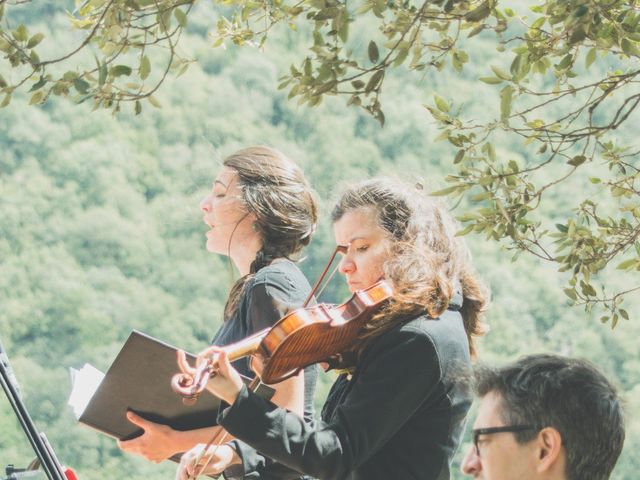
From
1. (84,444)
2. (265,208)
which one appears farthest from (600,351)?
(265,208)

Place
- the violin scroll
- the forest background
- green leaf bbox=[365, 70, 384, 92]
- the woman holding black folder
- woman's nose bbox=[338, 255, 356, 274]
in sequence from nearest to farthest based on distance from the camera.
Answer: the violin scroll
green leaf bbox=[365, 70, 384, 92]
woman's nose bbox=[338, 255, 356, 274]
the woman holding black folder
the forest background

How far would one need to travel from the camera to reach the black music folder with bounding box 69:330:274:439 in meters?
1.88

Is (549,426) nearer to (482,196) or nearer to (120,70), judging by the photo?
(482,196)

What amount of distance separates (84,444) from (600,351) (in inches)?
294

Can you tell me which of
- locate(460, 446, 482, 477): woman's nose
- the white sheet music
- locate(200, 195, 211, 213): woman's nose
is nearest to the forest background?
locate(200, 195, 211, 213): woman's nose

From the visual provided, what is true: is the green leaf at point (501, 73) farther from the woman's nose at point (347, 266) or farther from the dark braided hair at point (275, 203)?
the dark braided hair at point (275, 203)

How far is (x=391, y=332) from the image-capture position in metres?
1.76

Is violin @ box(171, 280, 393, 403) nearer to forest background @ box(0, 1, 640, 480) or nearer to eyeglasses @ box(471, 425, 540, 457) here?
eyeglasses @ box(471, 425, 540, 457)

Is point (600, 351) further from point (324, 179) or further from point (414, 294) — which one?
point (414, 294)

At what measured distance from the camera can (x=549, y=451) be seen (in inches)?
54.7

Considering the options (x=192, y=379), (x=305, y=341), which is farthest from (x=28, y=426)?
(x=305, y=341)

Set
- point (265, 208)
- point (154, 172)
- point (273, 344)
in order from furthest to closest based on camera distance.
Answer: point (154, 172) < point (265, 208) < point (273, 344)

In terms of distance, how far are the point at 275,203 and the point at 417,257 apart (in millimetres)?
490

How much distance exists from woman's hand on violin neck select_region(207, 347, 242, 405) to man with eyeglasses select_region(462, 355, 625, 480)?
1.27 feet
